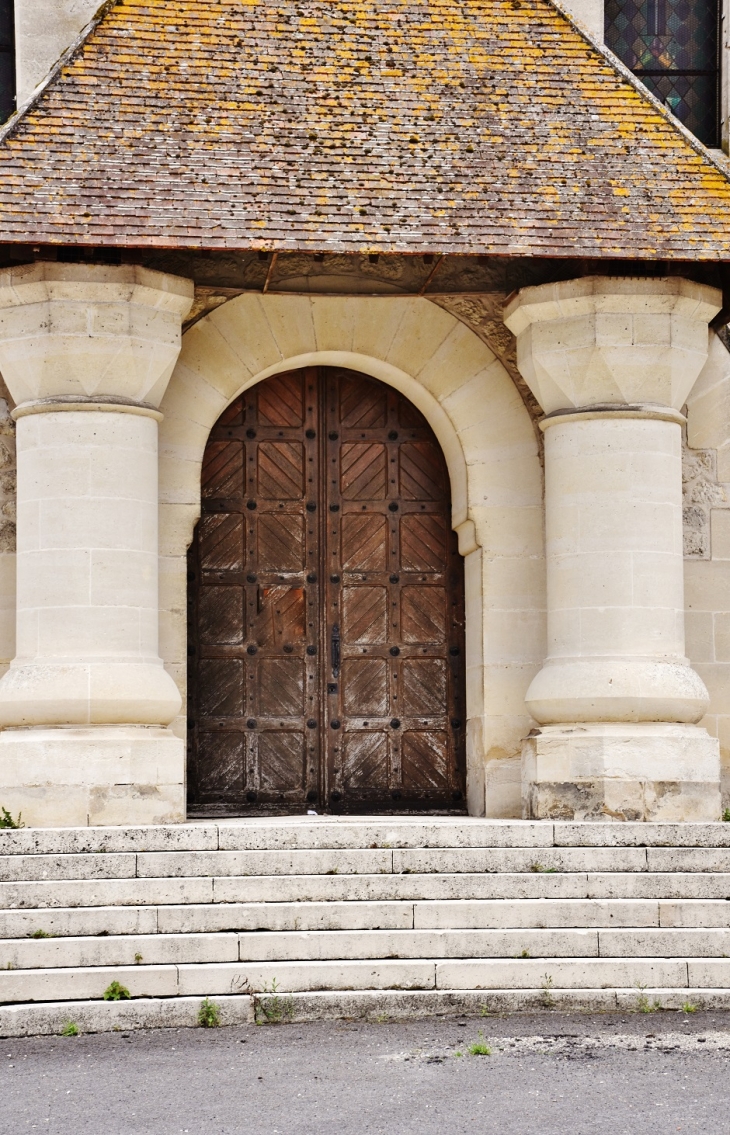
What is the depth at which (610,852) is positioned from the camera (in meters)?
8.91

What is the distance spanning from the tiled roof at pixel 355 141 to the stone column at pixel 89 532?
64cm

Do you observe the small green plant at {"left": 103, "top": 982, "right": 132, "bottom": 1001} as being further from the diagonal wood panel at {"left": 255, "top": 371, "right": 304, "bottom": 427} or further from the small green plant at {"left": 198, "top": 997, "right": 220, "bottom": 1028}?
the diagonal wood panel at {"left": 255, "top": 371, "right": 304, "bottom": 427}

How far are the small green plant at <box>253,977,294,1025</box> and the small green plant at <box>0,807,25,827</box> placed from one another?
247cm

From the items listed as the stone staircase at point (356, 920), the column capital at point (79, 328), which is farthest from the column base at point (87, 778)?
the column capital at point (79, 328)

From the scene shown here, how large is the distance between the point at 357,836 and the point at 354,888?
20.2 inches

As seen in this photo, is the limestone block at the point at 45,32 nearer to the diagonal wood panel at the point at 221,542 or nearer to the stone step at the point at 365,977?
the diagonal wood panel at the point at 221,542

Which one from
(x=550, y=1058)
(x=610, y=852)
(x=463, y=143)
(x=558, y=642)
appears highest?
(x=463, y=143)

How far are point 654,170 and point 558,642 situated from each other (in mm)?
3033

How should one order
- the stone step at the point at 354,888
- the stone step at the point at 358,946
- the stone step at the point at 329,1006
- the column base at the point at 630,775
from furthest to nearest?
the column base at the point at 630,775
the stone step at the point at 354,888
the stone step at the point at 358,946
the stone step at the point at 329,1006

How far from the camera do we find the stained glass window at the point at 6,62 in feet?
39.3

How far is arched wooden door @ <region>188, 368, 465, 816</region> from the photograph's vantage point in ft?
38.2

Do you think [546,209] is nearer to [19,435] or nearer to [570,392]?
[570,392]

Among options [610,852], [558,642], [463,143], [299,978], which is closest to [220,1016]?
[299,978]

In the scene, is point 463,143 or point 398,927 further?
point 463,143
